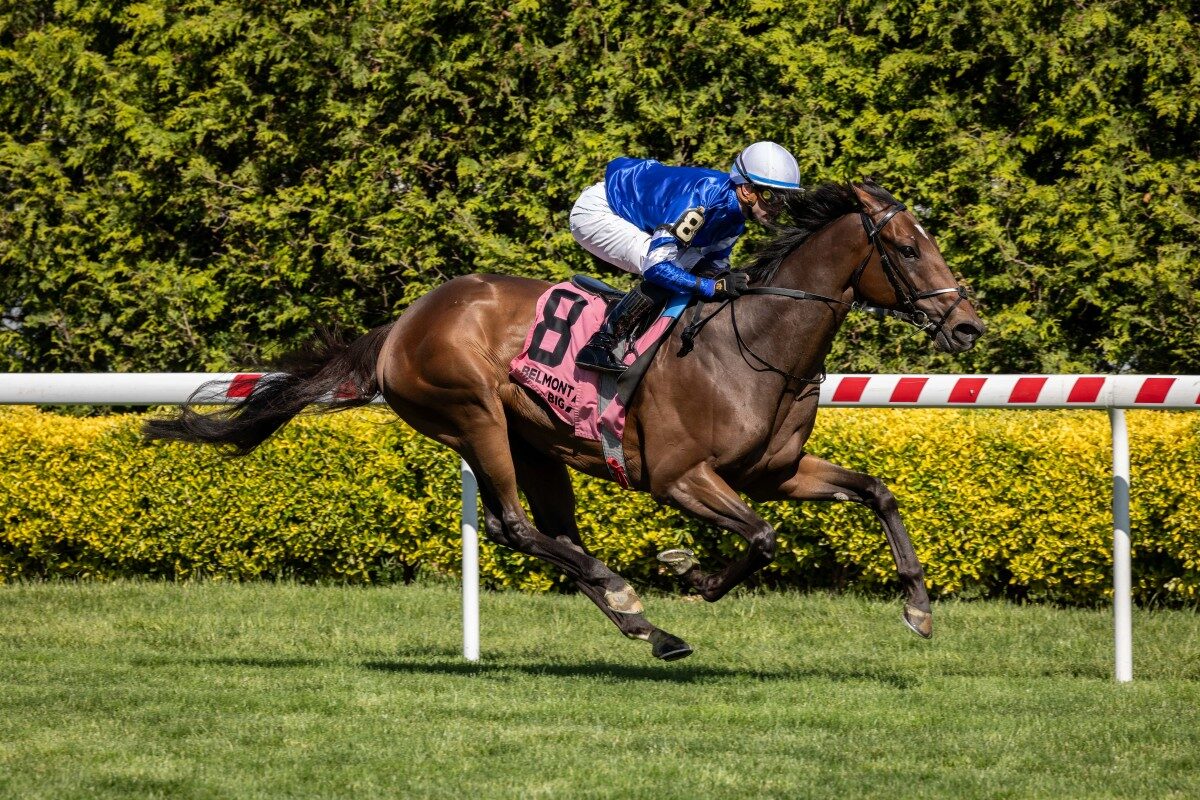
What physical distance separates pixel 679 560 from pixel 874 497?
29.1 inches

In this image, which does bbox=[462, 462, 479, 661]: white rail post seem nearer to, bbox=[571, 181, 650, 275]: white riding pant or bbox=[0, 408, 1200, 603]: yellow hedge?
bbox=[571, 181, 650, 275]: white riding pant

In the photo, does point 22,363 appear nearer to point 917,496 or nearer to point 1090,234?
point 917,496

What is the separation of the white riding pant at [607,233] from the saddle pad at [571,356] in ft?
0.57

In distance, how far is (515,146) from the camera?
348 inches

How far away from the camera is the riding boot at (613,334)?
531 centimetres

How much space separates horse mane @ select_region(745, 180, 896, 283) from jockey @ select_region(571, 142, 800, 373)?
3.3 inches

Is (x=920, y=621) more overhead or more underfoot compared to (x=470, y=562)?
more overhead

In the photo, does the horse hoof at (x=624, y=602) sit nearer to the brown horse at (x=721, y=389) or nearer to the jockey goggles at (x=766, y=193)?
the brown horse at (x=721, y=389)

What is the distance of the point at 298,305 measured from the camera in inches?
356

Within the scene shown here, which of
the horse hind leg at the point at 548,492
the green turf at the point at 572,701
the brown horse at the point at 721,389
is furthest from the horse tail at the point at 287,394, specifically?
the green turf at the point at 572,701

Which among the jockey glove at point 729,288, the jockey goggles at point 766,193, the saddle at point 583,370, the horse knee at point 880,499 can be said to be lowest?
the horse knee at point 880,499

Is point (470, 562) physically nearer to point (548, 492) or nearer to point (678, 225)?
point (548, 492)

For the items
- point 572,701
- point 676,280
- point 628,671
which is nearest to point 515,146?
point 676,280

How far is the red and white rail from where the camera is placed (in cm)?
536
